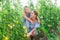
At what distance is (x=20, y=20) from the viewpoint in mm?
4465

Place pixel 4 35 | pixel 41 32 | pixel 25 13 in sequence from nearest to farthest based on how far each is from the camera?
pixel 4 35 → pixel 25 13 → pixel 41 32

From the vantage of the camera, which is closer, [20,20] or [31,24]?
[20,20]

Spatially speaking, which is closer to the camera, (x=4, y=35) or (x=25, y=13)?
(x=4, y=35)

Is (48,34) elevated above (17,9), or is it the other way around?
(17,9)

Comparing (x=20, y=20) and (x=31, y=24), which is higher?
(x=20, y=20)

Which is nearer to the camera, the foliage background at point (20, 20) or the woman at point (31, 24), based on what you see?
the foliage background at point (20, 20)

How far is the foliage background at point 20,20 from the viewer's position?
4062mm

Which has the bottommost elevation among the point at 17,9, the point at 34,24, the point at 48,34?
the point at 48,34

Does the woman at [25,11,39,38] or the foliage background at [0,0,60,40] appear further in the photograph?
the woman at [25,11,39,38]

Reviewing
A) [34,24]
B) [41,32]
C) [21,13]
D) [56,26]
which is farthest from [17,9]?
[56,26]

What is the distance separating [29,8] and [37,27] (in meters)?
0.42

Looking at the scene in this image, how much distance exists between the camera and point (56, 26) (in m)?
5.80

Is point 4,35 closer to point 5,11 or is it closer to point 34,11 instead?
point 5,11

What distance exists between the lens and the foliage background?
406 cm
